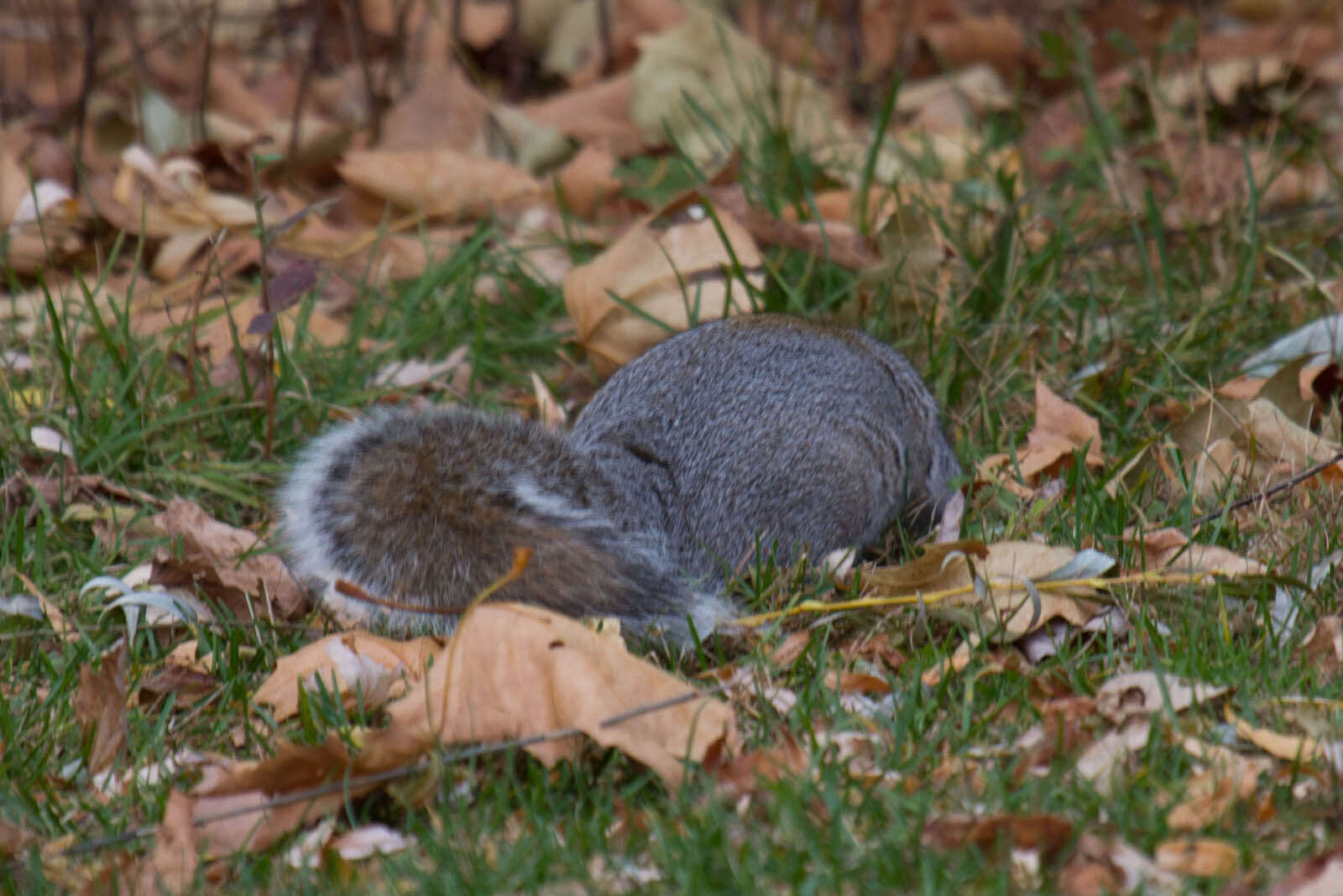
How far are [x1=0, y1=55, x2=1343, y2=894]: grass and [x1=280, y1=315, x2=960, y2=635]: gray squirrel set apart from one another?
12 cm

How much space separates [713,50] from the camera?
15.5 feet

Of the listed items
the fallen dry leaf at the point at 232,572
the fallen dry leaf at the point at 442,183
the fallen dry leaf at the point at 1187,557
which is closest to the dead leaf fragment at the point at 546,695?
the fallen dry leaf at the point at 232,572

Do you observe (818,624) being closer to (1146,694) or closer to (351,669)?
(1146,694)

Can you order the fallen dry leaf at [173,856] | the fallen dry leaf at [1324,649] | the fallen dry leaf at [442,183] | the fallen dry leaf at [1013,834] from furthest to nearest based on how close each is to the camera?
the fallen dry leaf at [442,183], the fallen dry leaf at [1324,649], the fallen dry leaf at [173,856], the fallen dry leaf at [1013,834]

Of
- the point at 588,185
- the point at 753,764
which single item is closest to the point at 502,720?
the point at 753,764

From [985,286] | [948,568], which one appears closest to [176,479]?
[948,568]

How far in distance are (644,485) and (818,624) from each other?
0.38 m

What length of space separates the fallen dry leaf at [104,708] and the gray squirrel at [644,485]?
0.33 metres

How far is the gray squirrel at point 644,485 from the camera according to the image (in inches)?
89.0

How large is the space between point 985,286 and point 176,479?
179 centimetres

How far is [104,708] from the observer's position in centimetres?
218

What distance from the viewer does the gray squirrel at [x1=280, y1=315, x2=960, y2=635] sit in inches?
89.0

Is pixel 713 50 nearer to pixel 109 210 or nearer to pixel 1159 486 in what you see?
pixel 109 210

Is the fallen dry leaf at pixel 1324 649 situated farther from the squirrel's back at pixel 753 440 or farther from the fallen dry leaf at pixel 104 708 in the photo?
the fallen dry leaf at pixel 104 708
